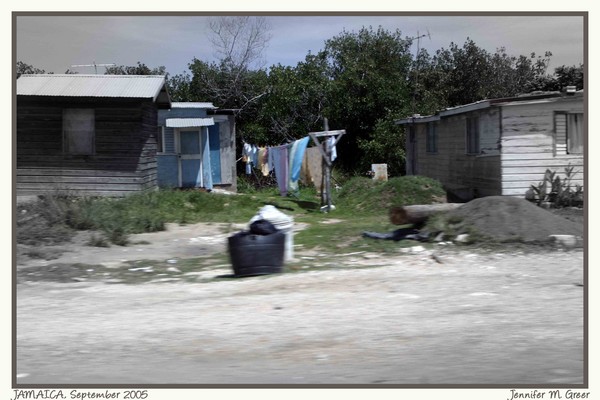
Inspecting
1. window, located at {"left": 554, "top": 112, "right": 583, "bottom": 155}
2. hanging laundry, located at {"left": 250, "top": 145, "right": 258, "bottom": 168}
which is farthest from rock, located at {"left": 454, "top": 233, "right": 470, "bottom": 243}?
hanging laundry, located at {"left": 250, "top": 145, "right": 258, "bottom": 168}

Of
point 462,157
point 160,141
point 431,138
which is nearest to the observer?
point 462,157

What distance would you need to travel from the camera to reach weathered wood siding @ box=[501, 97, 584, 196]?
17.5 m

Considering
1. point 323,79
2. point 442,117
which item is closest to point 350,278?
point 442,117

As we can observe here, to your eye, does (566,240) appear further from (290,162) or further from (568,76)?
(568,76)

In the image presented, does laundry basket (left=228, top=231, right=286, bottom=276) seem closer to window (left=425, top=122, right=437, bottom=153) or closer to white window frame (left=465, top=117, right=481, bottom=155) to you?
white window frame (left=465, top=117, right=481, bottom=155)

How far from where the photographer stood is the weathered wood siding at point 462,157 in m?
18.2

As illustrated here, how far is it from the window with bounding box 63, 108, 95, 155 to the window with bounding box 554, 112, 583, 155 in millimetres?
12450

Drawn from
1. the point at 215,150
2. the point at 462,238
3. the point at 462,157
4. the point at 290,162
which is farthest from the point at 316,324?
the point at 215,150

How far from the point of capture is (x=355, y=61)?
1197 inches

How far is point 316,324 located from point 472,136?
14.4 m

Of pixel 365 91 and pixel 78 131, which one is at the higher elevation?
pixel 365 91

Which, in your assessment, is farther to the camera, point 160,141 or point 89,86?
point 160,141

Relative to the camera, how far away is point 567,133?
57.5 ft

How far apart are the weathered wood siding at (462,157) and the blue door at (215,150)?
785cm
